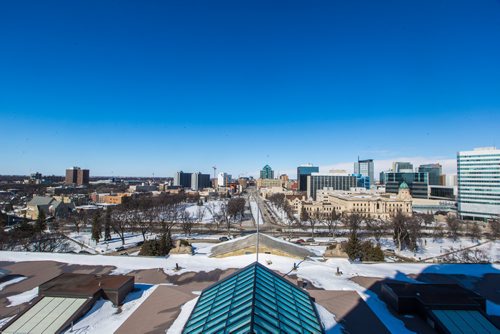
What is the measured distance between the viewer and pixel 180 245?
A: 82.5ft

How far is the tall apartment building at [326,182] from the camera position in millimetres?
151875

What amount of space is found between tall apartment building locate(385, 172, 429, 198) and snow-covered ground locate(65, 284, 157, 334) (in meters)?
142

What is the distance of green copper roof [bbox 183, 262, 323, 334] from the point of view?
832cm

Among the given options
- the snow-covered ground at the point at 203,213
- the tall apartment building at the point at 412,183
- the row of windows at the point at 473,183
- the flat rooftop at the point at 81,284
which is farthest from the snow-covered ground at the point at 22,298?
the tall apartment building at the point at 412,183

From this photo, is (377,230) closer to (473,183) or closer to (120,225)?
(473,183)

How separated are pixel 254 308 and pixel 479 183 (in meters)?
101

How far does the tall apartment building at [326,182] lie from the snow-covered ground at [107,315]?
141 m

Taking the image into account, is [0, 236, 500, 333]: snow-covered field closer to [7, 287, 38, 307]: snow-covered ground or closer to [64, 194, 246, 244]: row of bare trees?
[7, 287, 38, 307]: snow-covered ground

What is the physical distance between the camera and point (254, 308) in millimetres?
8656

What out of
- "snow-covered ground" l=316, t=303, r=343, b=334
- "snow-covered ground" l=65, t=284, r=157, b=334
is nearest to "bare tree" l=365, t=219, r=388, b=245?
"snow-covered ground" l=316, t=303, r=343, b=334

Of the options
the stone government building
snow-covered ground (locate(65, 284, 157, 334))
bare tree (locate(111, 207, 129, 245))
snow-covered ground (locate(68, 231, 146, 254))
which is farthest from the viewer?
the stone government building

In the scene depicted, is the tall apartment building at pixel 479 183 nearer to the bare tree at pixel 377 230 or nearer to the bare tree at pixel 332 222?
the bare tree at pixel 377 230

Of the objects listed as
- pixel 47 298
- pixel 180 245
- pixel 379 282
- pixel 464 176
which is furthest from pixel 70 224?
pixel 464 176

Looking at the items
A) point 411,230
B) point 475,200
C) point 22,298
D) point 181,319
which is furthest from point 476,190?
point 22,298
